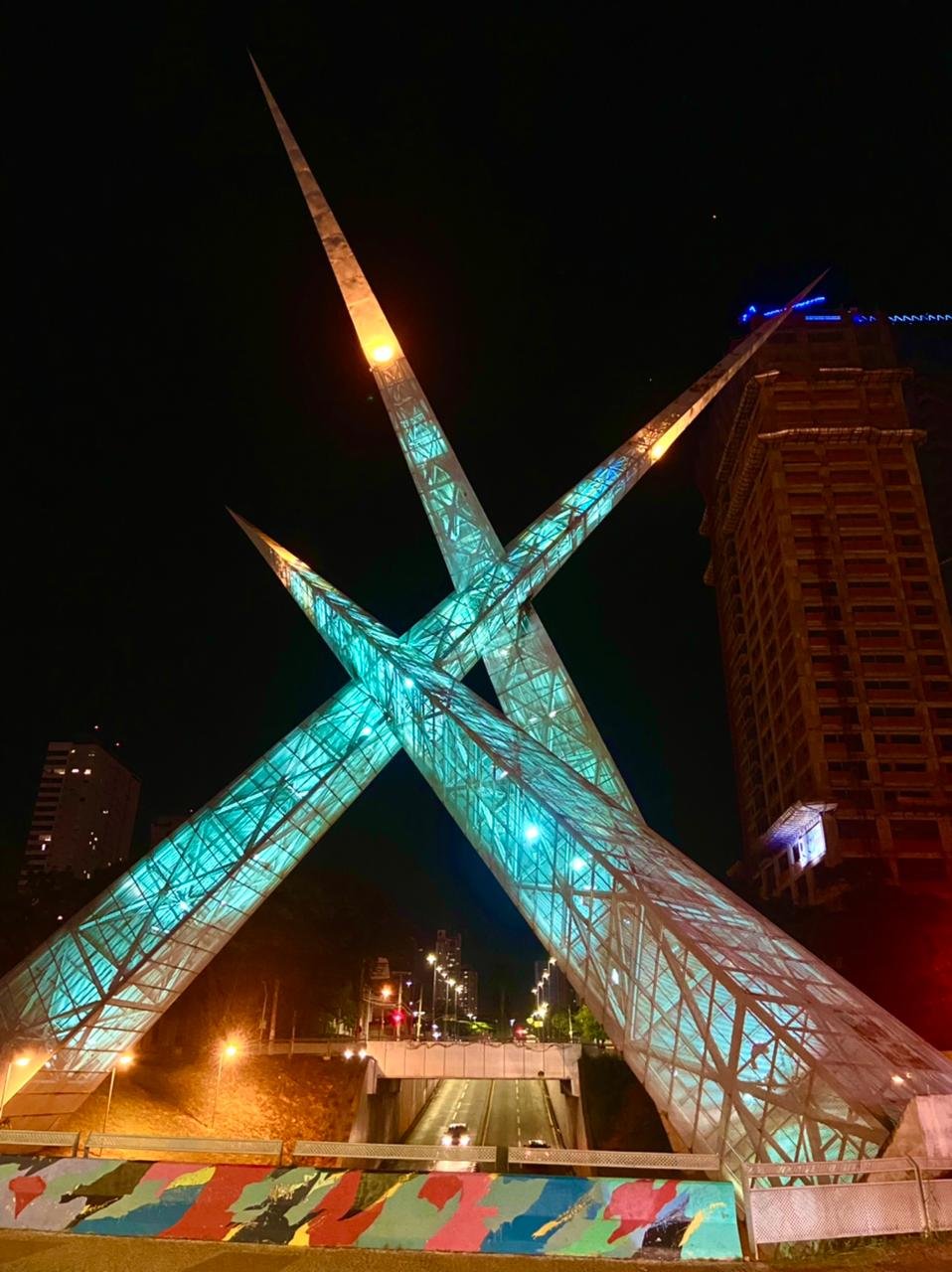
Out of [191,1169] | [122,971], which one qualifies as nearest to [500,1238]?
[191,1169]

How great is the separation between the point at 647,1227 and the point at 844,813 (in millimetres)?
54041

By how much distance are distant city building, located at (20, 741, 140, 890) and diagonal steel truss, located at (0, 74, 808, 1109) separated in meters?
114

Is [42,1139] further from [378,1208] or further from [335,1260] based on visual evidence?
[378,1208]

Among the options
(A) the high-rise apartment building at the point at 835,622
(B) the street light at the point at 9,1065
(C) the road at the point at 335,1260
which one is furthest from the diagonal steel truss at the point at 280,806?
(A) the high-rise apartment building at the point at 835,622

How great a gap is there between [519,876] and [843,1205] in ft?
33.3

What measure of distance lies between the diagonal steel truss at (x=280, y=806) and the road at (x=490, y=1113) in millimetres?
25661

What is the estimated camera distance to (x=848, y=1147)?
10672 mm

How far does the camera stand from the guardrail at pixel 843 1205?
26.7ft

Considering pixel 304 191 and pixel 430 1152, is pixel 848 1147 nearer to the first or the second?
pixel 430 1152

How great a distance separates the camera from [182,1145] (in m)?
9.44

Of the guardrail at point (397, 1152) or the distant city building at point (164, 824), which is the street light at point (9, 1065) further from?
the distant city building at point (164, 824)

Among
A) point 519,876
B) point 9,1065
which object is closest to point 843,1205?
point 519,876

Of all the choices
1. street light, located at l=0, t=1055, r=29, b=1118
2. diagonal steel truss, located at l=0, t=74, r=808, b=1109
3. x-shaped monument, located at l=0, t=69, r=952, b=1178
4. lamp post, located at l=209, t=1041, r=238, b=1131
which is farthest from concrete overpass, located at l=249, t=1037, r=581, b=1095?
street light, located at l=0, t=1055, r=29, b=1118

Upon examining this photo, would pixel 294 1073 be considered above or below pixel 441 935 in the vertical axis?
below
